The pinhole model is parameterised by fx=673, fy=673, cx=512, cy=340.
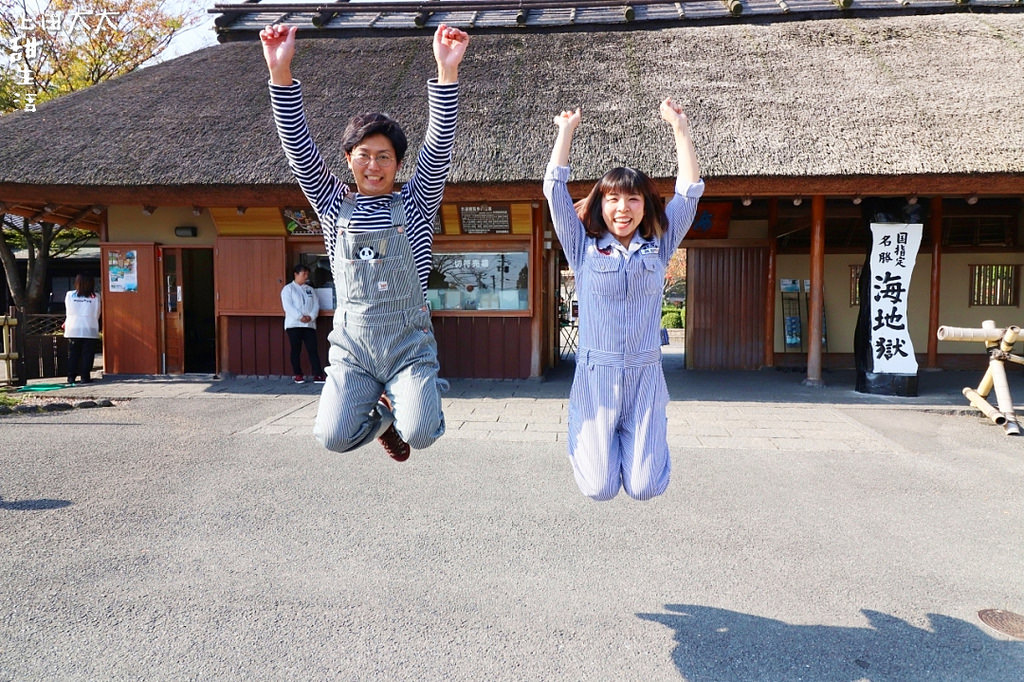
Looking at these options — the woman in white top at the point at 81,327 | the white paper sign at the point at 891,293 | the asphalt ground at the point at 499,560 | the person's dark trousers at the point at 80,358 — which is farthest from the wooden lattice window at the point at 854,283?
the person's dark trousers at the point at 80,358

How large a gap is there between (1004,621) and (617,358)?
204cm

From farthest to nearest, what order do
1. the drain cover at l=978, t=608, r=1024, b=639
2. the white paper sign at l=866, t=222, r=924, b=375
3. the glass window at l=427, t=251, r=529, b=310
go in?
1. the glass window at l=427, t=251, r=529, b=310
2. the white paper sign at l=866, t=222, r=924, b=375
3. the drain cover at l=978, t=608, r=1024, b=639

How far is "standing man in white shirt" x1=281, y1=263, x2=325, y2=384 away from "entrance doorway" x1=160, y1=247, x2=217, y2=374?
6.48ft

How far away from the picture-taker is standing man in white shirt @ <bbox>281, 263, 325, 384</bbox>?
29.1ft

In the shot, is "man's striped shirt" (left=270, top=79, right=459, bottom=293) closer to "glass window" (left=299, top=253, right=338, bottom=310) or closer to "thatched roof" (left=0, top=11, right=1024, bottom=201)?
"thatched roof" (left=0, top=11, right=1024, bottom=201)

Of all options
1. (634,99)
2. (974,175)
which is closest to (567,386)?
(634,99)

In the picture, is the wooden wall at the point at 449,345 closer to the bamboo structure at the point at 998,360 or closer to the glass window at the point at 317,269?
the glass window at the point at 317,269

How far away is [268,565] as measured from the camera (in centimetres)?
335

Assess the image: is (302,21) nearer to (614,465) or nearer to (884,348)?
(884,348)

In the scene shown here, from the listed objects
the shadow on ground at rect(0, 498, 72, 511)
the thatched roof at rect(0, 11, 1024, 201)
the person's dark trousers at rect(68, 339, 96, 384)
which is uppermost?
the thatched roof at rect(0, 11, 1024, 201)

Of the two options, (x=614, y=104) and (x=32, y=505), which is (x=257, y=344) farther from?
(x=614, y=104)

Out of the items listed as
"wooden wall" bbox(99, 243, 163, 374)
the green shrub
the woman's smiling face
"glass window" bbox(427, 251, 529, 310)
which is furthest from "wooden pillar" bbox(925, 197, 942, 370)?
the green shrub

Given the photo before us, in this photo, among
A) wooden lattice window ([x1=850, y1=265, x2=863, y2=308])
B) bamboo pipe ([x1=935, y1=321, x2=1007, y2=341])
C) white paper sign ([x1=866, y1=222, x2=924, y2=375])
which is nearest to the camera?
bamboo pipe ([x1=935, y1=321, x2=1007, y2=341])

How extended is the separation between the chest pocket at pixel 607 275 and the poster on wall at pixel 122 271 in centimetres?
918
